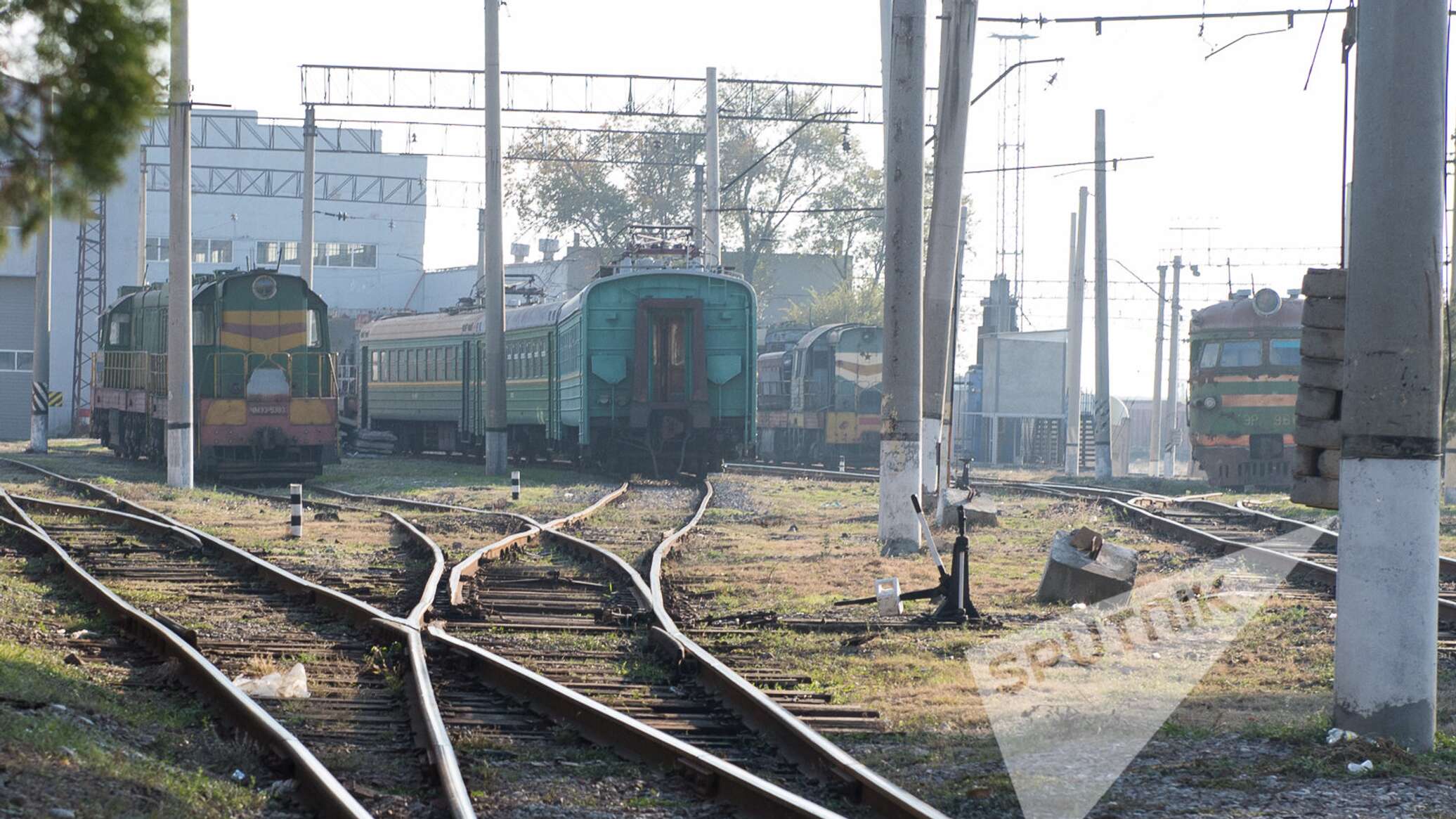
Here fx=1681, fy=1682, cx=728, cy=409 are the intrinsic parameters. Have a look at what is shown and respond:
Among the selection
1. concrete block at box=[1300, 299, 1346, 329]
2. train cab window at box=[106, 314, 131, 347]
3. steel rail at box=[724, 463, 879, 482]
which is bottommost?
steel rail at box=[724, 463, 879, 482]

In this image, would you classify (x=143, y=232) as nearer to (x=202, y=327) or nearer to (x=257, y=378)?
(x=202, y=327)

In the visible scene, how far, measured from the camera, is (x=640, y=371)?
1121 inches

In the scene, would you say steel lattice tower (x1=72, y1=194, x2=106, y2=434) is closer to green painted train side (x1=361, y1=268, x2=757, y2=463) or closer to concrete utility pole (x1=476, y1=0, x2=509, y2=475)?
green painted train side (x1=361, y1=268, x2=757, y2=463)

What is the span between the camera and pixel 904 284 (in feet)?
56.2

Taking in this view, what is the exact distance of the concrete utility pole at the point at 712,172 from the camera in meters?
38.0

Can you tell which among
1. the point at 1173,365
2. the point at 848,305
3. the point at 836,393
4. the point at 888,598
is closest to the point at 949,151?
the point at 888,598

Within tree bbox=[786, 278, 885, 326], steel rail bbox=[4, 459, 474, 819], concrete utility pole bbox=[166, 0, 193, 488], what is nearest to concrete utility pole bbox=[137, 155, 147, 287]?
concrete utility pole bbox=[166, 0, 193, 488]

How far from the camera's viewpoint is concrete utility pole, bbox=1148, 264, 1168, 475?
58.6 metres

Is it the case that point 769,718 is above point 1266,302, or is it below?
below

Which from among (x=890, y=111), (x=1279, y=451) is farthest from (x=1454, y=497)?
(x=890, y=111)

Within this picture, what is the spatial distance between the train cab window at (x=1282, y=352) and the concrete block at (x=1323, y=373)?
71.3 feet

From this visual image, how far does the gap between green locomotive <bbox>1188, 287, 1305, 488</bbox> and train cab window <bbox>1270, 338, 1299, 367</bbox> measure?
0.01 m

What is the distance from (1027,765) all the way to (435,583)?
6515mm

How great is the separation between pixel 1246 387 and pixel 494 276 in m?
13.5
